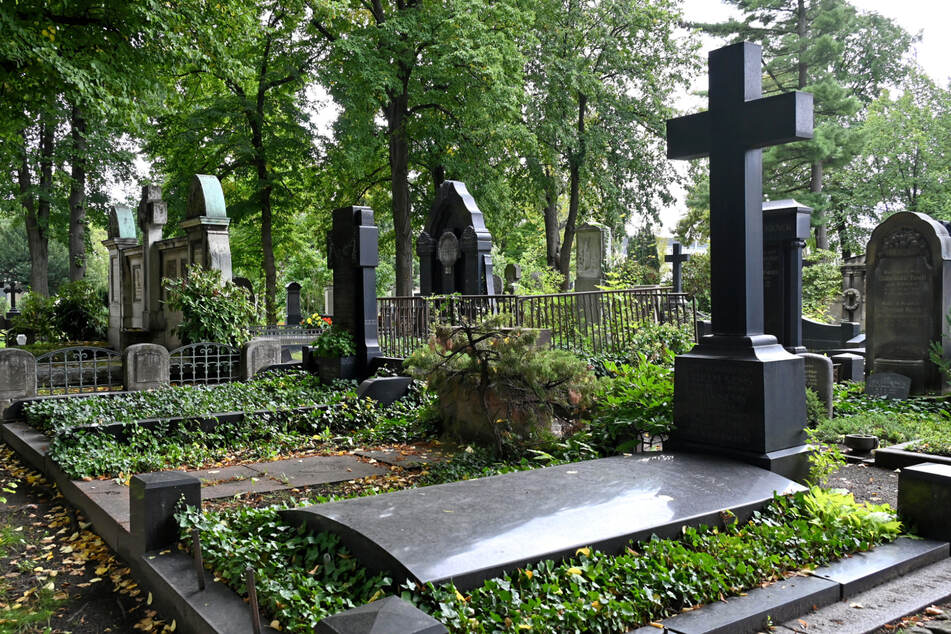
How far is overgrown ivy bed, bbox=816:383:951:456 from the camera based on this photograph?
740cm

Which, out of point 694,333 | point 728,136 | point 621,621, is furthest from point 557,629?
point 694,333

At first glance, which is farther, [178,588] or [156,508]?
[156,508]

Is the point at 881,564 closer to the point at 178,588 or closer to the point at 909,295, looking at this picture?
the point at 178,588

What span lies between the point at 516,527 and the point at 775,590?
1.36m

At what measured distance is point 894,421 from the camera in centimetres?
845

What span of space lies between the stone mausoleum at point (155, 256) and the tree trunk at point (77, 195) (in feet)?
22.1

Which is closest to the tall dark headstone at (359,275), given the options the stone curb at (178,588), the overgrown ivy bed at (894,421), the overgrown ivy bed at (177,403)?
the overgrown ivy bed at (177,403)

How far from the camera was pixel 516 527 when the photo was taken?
12.7 ft

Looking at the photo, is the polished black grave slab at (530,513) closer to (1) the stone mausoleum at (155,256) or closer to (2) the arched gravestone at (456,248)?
(1) the stone mausoleum at (155,256)

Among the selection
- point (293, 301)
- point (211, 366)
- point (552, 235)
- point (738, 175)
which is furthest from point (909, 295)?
point (293, 301)

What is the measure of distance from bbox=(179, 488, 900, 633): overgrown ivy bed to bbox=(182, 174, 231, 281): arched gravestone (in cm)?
975

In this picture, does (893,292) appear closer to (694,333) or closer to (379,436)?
(694,333)

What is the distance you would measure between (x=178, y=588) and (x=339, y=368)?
7.28m

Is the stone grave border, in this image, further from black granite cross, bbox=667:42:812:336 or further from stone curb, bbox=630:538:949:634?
black granite cross, bbox=667:42:812:336
